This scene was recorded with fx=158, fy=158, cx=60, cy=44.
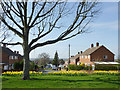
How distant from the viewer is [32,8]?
438 inches

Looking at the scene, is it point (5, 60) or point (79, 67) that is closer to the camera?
point (79, 67)

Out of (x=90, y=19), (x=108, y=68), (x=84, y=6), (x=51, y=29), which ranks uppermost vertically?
(x=84, y=6)

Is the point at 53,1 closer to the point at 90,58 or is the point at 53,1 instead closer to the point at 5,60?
the point at 5,60

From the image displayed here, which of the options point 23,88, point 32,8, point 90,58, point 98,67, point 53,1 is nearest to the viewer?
point 23,88

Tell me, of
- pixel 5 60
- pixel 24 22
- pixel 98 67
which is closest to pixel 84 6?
pixel 24 22

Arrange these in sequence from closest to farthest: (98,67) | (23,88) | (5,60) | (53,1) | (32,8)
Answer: (23,88) < (32,8) < (53,1) < (98,67) < (5,60)

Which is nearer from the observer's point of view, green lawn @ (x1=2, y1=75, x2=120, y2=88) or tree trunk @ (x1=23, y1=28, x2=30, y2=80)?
green lawn @ (x1=2, y1=75, x2=120, y2=88)

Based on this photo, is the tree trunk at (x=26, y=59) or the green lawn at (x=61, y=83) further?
the tree trunk at (x=26, y=59)

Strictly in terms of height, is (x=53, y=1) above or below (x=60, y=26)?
above

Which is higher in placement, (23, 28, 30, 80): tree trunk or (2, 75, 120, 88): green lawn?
(23, 28, 30, 80): tree trunk

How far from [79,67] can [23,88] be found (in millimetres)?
25312

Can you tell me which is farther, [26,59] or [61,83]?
[26,59]

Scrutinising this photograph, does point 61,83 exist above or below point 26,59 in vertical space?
below

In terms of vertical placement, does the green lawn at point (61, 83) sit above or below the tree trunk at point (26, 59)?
below
